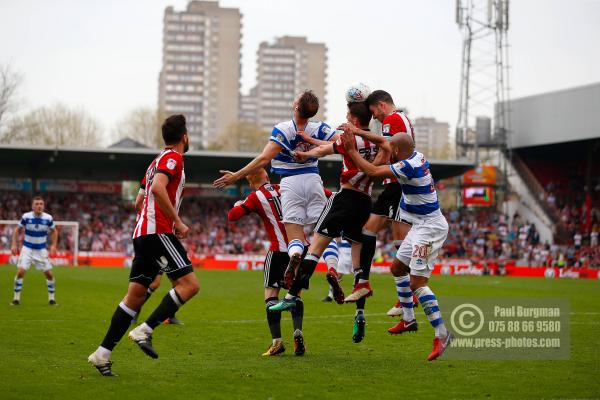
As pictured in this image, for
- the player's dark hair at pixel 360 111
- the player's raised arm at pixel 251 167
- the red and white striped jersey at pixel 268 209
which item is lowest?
the red and white striped jersey at pixel 268 209

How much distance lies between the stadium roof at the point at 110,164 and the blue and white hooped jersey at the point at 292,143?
120 feet

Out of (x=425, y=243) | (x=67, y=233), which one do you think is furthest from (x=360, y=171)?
(x=67, y=233)

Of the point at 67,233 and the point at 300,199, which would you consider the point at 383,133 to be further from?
the point at 67,233

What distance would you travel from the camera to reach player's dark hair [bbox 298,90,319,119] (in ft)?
35.0

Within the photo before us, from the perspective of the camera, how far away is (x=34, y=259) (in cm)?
2003

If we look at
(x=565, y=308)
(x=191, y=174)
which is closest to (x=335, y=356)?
(x=565, y=308)

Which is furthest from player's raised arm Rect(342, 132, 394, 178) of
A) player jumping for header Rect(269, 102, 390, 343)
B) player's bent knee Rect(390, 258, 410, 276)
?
player's bent knee Rect(390, 258, 410, 276)

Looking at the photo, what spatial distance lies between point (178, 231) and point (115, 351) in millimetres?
2791

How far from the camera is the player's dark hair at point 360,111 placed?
11016mm

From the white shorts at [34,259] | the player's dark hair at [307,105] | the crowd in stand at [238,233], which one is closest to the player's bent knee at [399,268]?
the player's dark hair at [307,105]

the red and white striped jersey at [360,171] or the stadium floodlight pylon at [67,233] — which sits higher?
the red and white striped jersey at [360,171]

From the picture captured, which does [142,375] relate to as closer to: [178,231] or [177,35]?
[178,231]

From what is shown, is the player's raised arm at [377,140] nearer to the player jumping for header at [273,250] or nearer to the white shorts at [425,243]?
the white shorts at [425,243]

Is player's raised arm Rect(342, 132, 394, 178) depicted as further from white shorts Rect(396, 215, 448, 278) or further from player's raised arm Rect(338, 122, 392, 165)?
white shorts Rect(396, 215, 448, 278)
